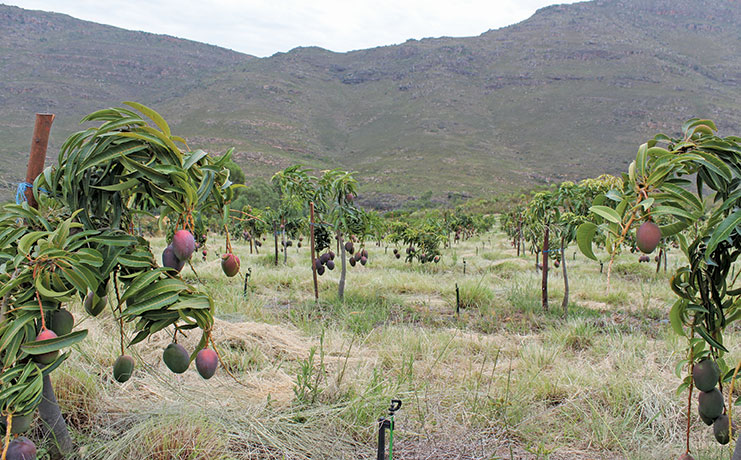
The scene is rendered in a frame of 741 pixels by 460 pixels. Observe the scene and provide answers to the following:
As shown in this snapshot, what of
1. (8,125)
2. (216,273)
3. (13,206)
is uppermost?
(8,125)

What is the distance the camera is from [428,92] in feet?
237

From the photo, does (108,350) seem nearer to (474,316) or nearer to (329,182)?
(329,182)

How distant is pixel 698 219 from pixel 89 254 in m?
1.83

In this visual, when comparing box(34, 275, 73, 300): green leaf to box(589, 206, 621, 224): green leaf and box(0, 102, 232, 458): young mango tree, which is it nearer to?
box(0, 102, 232, 458): young mango tree

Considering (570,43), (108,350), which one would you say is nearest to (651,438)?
(108,350)

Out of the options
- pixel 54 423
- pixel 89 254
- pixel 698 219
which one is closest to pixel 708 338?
pixel 698 219

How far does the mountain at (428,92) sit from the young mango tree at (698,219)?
3673cm

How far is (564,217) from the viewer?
17.3 feet

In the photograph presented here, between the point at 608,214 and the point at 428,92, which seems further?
the point at 428,92

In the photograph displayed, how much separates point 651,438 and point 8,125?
58.9m

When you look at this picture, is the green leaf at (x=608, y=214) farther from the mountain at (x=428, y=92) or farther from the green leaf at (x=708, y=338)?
the mountain at (x=428, y=92)

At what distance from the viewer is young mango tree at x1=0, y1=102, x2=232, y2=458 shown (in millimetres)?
1160

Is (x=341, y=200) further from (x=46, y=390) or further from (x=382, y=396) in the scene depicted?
(x=46, y=390)

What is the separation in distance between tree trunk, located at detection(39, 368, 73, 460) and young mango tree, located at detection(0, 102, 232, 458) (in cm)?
55
